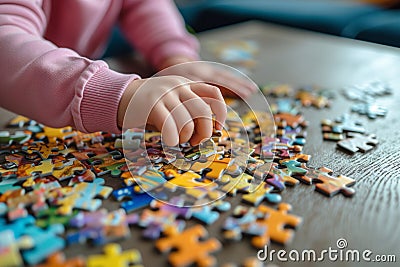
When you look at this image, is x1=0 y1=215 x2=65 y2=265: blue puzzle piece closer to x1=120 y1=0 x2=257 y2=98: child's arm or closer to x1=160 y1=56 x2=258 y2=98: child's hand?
x1=160 y1=56 x2=258 y2=98: child's hand

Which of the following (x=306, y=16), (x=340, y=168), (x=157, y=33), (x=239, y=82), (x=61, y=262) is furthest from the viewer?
(x=306, y=16)

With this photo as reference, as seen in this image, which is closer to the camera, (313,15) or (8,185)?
(8,185)

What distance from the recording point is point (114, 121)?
0.66 meters

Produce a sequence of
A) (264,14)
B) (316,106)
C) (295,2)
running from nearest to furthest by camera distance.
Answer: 1. (316,106)
2. (264,14)
3. (295,2)

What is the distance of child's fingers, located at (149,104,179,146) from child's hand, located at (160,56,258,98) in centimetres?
27

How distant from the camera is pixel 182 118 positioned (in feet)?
1.98

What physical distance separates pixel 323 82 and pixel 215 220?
0.61 metres

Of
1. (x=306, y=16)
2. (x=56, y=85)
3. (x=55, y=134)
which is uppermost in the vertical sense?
(x=56, y=85)

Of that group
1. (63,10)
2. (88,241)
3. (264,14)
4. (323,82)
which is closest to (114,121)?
(88,241)

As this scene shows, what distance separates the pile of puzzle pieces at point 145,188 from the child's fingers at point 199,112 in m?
0.05

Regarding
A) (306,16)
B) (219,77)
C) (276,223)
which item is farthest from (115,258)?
(306,16)

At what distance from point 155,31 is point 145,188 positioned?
63cm

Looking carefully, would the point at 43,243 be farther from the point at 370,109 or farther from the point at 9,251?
the point at 370,109

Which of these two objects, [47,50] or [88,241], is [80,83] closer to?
[47,50]
